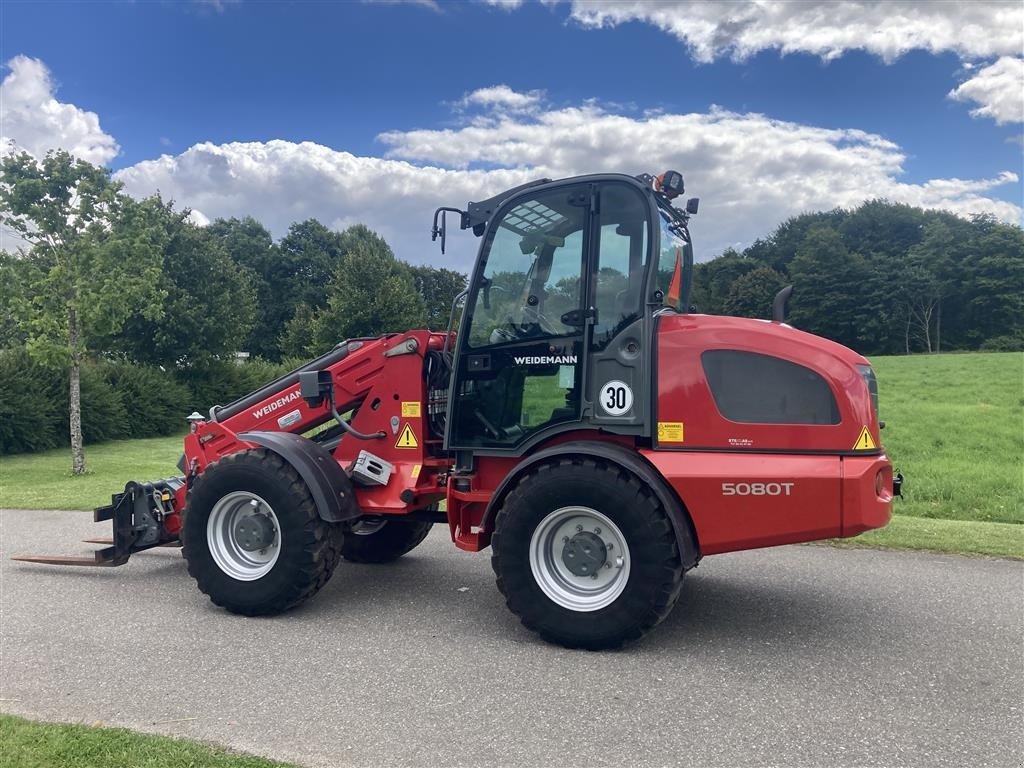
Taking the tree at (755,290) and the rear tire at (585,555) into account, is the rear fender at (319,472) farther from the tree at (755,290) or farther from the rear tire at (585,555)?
the tree at (755,290)

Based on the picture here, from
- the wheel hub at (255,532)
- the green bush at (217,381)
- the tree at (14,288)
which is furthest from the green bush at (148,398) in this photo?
the wheel hub at (255,532)

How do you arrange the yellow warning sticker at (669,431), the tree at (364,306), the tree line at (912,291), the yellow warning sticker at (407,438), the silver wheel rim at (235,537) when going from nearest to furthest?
the yellow warning sticker at (669,431) < the silver wheel rim at (235,537) < the yellow warning sticker at (407,438) < the tree at (364,306) < the tree line at (912,291)

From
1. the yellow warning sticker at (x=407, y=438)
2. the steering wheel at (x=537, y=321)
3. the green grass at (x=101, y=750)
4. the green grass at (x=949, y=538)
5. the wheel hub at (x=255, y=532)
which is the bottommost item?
the green grass at (x=101, y=750)

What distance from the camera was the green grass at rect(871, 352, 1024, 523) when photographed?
29.4ft

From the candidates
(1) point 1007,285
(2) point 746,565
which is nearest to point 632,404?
(2) point 746,565

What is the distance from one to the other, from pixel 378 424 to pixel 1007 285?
210 feet

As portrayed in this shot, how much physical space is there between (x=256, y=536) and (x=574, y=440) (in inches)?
94.4

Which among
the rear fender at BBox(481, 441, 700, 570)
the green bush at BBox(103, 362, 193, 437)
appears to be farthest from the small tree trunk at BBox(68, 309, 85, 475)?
the rear fender at BBox(481, 441, 700, 570)

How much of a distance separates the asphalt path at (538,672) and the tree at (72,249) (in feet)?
30.2

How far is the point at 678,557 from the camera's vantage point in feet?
14.2

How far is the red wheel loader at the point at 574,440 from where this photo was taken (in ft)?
Result: 14.1

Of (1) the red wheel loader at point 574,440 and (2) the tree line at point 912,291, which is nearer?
(1) the red wheel loader at point 574,440

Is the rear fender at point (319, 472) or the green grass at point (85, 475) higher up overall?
the rear fender at point (319, 472)

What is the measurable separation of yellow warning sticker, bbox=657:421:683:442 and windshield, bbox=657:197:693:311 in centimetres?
86
